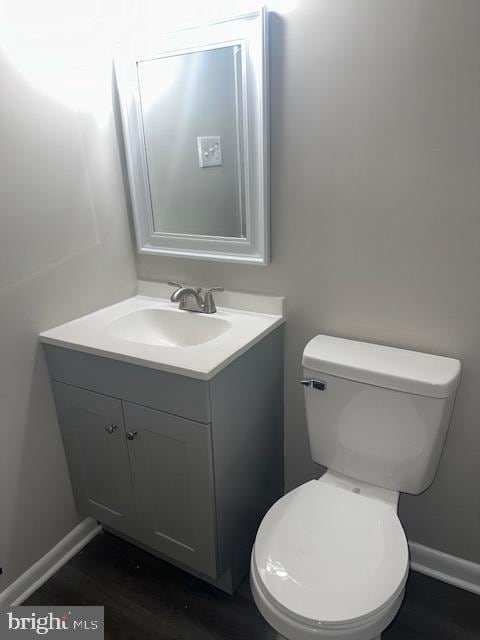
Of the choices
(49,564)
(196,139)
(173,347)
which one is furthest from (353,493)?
(196,139)

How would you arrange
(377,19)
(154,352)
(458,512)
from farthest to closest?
1. (458,512)
2. (154,352)
3. (377,19)

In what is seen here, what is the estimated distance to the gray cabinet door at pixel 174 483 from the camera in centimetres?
129

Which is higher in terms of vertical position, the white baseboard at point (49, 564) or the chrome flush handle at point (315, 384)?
the chrome flush handle at point (315, 384)

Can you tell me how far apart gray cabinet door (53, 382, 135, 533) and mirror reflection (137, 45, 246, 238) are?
0.70m

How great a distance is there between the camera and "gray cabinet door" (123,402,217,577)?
4.23 ft

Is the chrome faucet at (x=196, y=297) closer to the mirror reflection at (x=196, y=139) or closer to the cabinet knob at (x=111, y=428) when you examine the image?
the mirror reflection at (x=196, y=139)

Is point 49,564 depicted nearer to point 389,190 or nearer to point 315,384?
point 315,384

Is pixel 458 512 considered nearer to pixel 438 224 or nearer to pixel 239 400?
pixel 239 400

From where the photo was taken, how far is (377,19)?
1154 millimetres

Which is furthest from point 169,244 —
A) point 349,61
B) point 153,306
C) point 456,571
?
point 456,571

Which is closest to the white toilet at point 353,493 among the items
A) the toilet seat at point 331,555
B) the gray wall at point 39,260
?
the toilet seat at point 331,555

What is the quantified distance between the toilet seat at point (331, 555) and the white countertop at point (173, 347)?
1.54 feet

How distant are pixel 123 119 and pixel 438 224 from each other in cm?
113

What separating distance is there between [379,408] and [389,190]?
0.64 metres
